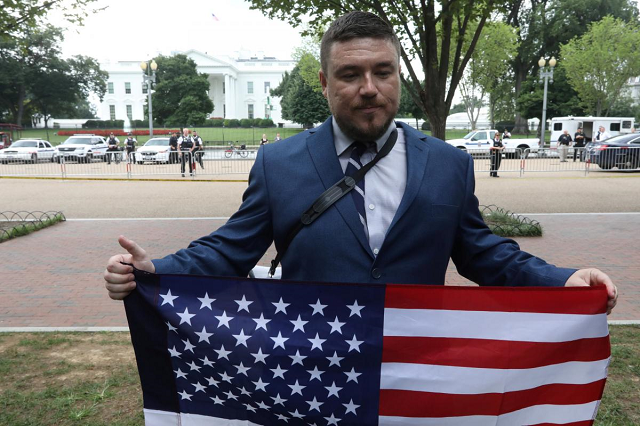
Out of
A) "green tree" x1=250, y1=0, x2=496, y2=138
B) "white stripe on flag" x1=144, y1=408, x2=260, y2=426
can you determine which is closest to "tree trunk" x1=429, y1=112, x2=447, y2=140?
"green tree" x1=250, y1=0, x2=496, y2=138

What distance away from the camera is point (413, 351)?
Result: 2223 mm

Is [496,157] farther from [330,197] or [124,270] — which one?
[124,270]

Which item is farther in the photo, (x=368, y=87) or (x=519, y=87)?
(x=519, y=87)

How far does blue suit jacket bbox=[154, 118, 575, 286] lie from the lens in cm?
213

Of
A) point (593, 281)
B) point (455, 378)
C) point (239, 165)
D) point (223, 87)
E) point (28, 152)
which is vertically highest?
point (223, 87)

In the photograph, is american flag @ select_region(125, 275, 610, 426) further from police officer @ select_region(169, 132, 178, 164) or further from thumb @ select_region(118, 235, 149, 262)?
police officer @ select_region(169, 132, 178, 164)

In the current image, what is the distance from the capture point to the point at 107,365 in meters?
4.68

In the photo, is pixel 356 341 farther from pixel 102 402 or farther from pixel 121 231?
pixel 121 231

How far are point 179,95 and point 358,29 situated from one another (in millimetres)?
76288

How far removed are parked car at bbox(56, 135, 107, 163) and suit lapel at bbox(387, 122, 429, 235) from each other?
32701 millimetres

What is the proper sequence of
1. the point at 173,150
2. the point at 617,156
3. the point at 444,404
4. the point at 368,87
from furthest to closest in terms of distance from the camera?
the point at 173,150 < the point at 617,156 < the point at 444,404 < the point at 368,87

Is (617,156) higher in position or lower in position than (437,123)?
lower

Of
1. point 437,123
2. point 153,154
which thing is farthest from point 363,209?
point 153,154

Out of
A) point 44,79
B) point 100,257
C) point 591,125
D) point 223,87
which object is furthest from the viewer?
point 223,87
